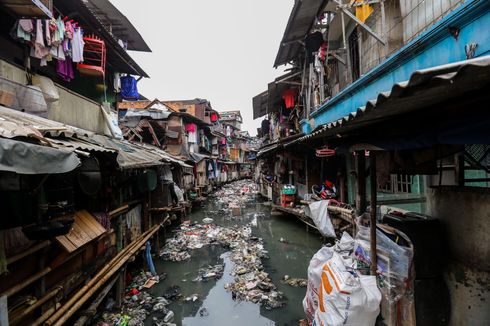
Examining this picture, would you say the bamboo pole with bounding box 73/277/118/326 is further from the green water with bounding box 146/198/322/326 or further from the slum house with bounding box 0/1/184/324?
the green water with bounding box 146/198/322/326

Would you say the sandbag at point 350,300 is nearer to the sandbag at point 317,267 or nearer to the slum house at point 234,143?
the sandbag at point 317,267

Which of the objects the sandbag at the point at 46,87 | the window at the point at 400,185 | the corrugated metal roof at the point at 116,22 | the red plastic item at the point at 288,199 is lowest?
the red plastic item at the point at 288,199

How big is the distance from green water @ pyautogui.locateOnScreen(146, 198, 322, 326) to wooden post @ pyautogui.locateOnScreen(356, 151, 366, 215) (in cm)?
351

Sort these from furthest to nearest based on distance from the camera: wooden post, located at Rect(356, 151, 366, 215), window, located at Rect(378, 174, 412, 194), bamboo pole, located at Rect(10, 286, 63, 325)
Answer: window, located at Rect(378, 174, 412, 194), wooden post, located at Rect(356, 151, 366, 215), bamboo pole, located at Rect(10, 286, 63, 325)

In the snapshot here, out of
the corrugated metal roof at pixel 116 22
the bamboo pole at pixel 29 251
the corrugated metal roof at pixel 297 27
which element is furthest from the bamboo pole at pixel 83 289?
the corrugated metal roof at pixel 297 27

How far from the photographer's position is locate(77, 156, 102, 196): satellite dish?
4797 mm

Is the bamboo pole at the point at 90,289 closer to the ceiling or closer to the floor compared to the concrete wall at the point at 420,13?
closer to the floor

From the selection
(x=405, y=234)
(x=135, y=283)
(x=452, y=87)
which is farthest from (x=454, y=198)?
(x=135, y=283)

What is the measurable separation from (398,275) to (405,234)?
0.57 m

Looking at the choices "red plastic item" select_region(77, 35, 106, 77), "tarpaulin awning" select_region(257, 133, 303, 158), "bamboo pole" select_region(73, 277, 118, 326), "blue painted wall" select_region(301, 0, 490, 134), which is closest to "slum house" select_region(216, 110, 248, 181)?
"tarpaulin awning" select_region(257, 133, 303, 158)

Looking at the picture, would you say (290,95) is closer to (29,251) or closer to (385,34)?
(385,34)

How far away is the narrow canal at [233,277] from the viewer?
255 inches

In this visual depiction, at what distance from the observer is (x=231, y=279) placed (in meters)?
8.55

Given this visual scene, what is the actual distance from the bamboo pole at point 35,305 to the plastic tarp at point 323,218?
25.8 ft
